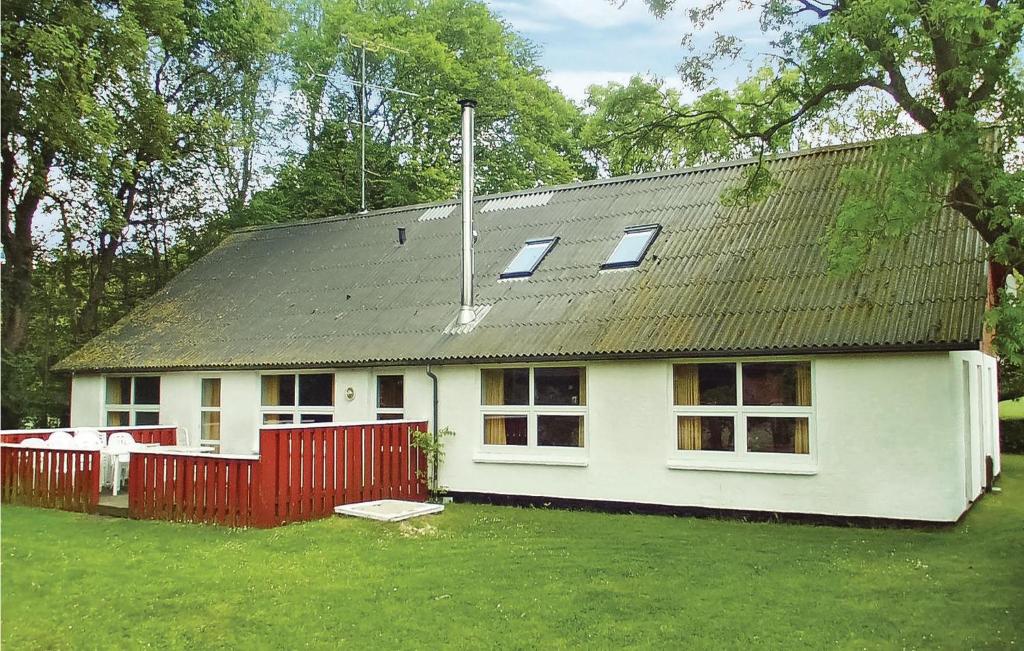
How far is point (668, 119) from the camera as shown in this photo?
42.9ft

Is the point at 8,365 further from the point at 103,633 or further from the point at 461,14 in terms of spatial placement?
the point at 461,14

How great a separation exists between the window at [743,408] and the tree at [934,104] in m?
2.56

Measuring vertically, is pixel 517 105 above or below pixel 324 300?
above

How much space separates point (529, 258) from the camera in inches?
664

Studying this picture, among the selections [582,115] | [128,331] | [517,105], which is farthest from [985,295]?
[582,115]

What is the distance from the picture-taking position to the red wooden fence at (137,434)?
15664 millimetres

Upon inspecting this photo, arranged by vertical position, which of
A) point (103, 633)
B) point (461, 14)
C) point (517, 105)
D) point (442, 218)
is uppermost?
point (461, 14)

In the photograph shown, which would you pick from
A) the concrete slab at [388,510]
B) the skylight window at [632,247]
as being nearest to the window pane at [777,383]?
the skylight window at [632,247]

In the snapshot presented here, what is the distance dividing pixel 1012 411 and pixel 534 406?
19086mm

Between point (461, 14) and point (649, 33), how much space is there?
23593 millimetres

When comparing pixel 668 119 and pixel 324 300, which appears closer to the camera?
pixel 668 119

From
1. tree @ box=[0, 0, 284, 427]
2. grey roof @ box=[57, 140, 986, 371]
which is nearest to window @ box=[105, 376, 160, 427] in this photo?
grey roof @ box=[57, 140, 986, 371]

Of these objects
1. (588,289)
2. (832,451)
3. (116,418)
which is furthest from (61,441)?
(832,451)

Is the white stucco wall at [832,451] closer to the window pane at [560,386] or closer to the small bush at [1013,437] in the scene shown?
the window pane at [560,386]
